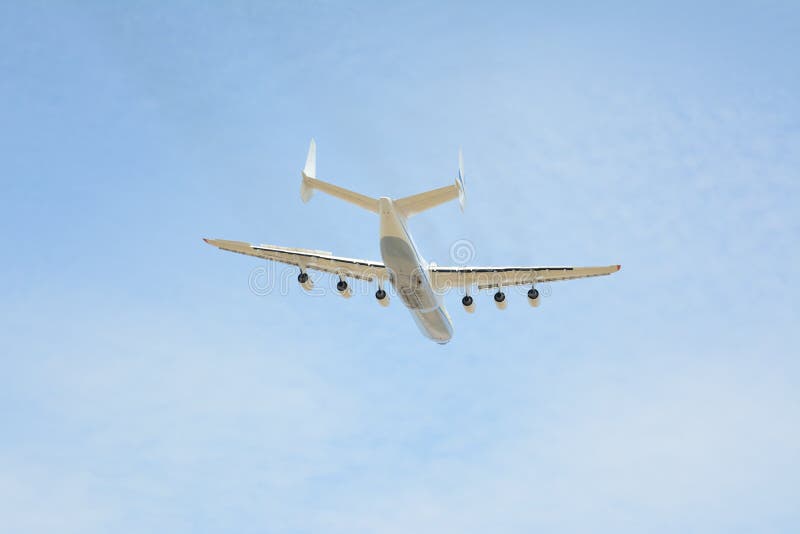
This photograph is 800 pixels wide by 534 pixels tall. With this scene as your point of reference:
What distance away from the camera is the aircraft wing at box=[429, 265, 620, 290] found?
41094 millimetres

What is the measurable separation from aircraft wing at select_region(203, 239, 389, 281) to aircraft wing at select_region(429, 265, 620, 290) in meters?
2.86

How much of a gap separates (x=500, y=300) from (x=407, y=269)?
760 centimetres

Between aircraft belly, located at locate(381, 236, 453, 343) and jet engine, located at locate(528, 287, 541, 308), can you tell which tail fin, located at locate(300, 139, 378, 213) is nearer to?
aircraft belly, located at locate(381, 236, 453, 343)

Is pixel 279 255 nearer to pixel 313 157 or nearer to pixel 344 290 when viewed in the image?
pixel 344 290

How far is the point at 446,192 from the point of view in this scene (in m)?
33.2

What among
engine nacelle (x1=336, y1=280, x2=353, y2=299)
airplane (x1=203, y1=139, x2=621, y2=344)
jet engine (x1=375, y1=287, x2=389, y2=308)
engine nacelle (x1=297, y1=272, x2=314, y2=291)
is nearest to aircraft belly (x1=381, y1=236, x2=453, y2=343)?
airplane (x1=203, y1=139, x2=621, y2=344)

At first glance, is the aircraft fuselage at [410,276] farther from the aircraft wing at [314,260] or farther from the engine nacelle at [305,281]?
the engine nacelle at [305,281]

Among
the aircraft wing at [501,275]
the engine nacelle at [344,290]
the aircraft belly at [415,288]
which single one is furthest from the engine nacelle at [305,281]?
the aircraft wing at [501,275]

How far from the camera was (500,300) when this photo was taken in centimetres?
4225

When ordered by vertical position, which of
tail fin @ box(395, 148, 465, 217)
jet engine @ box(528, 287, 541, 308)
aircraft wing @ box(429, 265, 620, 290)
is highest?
aircraft wing @ box(429, 265, 620, 290)

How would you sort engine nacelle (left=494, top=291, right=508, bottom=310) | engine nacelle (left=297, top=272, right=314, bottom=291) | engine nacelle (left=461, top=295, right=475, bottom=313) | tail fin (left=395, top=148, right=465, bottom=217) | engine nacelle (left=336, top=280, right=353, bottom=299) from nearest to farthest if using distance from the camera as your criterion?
1. tail fin (left=395, top=148, right=465, bottom=217)
2. engine nacelle (left=297, top=272, right=314, bottom=291)
3. engine nacelle (left=336, top=280, right=353, bottom=299)
4. engine nacelle (left=461, top=295, right=475, bottom=313)
5. engine nacelle (left=494, top=291, right=508, bottom=310)

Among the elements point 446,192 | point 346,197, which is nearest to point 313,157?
point 346,197

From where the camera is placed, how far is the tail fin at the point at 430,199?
3312 centimetres

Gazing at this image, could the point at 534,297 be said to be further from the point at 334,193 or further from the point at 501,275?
the point at 334,193
